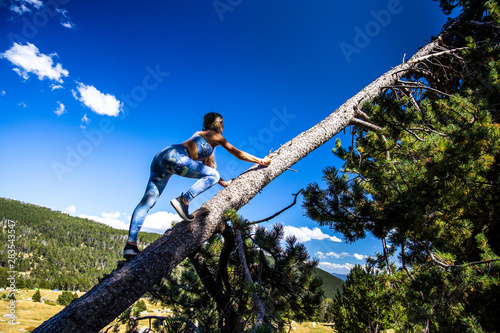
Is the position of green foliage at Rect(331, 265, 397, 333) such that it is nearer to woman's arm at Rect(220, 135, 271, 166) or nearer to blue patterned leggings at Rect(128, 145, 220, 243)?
woman's arm at Rect(220, 135, 271, 166)

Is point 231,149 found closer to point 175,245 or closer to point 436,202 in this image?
point 175,245

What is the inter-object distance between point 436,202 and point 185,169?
324 centimetres

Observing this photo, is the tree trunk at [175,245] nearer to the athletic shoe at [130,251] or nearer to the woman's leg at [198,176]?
the woman's leg at [198,176]

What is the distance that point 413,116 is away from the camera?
3285mm

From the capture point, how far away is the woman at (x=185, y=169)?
2279mm

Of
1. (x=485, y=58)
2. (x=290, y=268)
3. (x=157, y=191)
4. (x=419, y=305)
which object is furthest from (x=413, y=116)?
(x=157, y=191)

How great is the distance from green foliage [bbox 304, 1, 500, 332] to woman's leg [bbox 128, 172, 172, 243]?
7.80 feet

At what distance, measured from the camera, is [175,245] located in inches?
81.1

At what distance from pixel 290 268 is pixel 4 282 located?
112970 millimetres

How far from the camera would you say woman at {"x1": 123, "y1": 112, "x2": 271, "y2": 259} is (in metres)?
2.28

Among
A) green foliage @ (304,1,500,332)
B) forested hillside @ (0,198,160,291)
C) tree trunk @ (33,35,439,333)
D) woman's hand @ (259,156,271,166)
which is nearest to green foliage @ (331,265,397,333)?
green foliage @ (304,1,500,332)

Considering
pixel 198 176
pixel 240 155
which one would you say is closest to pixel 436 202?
pixel 240 155

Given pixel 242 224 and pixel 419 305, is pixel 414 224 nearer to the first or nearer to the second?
pixel 419 305

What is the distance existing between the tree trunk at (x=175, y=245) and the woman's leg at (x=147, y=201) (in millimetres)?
365
